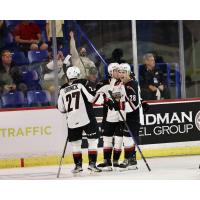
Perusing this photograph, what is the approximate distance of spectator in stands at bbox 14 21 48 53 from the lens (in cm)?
1023

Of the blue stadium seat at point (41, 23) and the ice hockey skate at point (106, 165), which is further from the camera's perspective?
the blue stadium seat at point (41, 23)

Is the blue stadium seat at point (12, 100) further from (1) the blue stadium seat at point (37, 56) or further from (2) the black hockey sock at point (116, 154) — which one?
(2) the black hockey sock at point (116, 154)

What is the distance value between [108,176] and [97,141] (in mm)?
378

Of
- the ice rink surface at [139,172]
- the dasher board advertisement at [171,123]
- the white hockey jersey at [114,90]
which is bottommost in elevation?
the ice rink surface at [139,172]

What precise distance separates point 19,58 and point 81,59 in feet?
2.23

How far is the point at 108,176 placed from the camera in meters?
8.91

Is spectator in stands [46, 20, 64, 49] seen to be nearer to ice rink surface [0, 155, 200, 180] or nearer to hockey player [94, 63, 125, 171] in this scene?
hockey player [94, 63, 125, 171]

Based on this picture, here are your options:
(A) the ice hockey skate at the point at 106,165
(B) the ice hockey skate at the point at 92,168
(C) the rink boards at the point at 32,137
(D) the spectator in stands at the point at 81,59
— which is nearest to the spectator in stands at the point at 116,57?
(D) the spectator in stands at the point at 81,59

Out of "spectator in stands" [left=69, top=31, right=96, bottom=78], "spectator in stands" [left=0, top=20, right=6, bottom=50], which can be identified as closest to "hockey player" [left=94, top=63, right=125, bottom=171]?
"spectator in stands" [left=69, top=31, right=96, bottom=78]

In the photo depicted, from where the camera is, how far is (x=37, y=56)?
10242mm

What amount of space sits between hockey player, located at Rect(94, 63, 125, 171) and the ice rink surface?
198 millimetres

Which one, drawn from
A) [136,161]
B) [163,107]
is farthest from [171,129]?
[136,161]

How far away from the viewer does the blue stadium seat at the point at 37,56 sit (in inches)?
403
